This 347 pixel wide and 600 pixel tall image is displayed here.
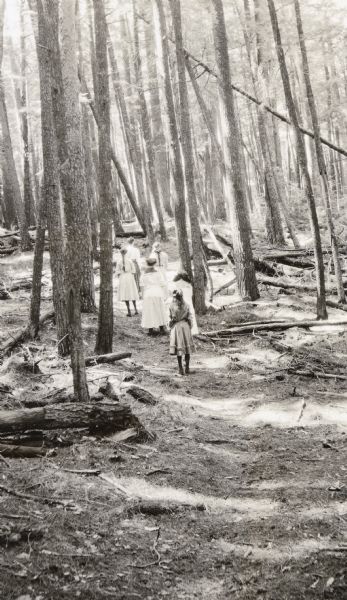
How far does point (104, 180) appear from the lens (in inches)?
347

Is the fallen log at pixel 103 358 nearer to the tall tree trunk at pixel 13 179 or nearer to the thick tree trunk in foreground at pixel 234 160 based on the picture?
the thick tree trunk in foreground at pixel 234 160

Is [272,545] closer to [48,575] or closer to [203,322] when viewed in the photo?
[48,575]

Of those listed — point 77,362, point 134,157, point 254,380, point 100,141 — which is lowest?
point 254,380

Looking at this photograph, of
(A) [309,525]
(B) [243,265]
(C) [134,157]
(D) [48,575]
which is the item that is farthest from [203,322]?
(C) [134,157]

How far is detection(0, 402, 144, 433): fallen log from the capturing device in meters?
5.26

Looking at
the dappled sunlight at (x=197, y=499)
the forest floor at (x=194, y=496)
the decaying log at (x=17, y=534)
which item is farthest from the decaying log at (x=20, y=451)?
the decaying log at (x=17, y=534)

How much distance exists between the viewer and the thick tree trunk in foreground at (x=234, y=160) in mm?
13117

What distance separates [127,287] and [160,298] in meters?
2.15

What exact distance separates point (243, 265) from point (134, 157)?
429 inches

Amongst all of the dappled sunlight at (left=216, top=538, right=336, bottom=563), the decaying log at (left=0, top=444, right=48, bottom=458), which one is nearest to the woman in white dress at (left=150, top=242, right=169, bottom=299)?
the decaying log at (left=0, top=444, right=48, bottom=458)

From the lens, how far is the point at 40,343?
961cm

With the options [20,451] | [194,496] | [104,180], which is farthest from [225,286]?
[20,451]

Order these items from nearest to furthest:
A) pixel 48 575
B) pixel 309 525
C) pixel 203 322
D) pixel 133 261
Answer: pixel 48 575 → pixel 309 525 → pixel 203 322 → pixel 133 261

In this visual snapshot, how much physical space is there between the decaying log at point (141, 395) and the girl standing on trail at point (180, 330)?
187cm
